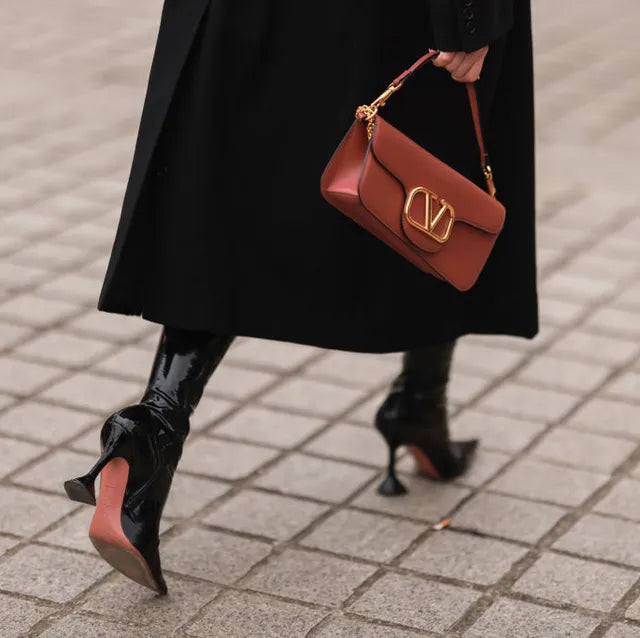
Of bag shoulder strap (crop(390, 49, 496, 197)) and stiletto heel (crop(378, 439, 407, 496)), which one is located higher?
bag shoulder strap (crop(390, 49, 496, 197))

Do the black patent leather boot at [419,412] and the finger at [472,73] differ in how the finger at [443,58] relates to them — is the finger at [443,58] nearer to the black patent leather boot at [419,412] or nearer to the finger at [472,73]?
the finger at [472,73]

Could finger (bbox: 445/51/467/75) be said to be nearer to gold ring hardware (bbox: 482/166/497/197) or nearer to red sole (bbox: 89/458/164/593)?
gold ring hardware (bbox: 482/166/497/197)

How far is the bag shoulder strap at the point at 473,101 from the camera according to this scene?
2.56 meters

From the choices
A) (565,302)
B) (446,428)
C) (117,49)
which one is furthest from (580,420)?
(117,49)

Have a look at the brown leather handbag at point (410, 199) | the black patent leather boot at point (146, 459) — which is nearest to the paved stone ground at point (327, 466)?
the black patent leather boot at point (146, 459)

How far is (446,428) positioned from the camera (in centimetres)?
333

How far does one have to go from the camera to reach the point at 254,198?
2.69 metres

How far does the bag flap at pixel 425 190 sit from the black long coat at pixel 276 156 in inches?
6.4

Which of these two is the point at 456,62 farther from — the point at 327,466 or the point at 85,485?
the point at 327,466

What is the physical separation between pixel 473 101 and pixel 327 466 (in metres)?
1.04

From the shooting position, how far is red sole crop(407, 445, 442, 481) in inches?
131

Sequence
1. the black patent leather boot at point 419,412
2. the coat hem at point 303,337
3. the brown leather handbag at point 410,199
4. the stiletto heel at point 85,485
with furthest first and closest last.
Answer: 1. the black patent leather boot at point 419,412
2. the coat hem at point 303,337
3. the stiletto heel at point 85,485
4. the brown leather handbag at point 410,199

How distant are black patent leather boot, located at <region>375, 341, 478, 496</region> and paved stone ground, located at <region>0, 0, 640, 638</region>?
77 mm

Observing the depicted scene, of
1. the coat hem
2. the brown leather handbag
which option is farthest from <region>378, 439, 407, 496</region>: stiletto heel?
the brown leather handbag
